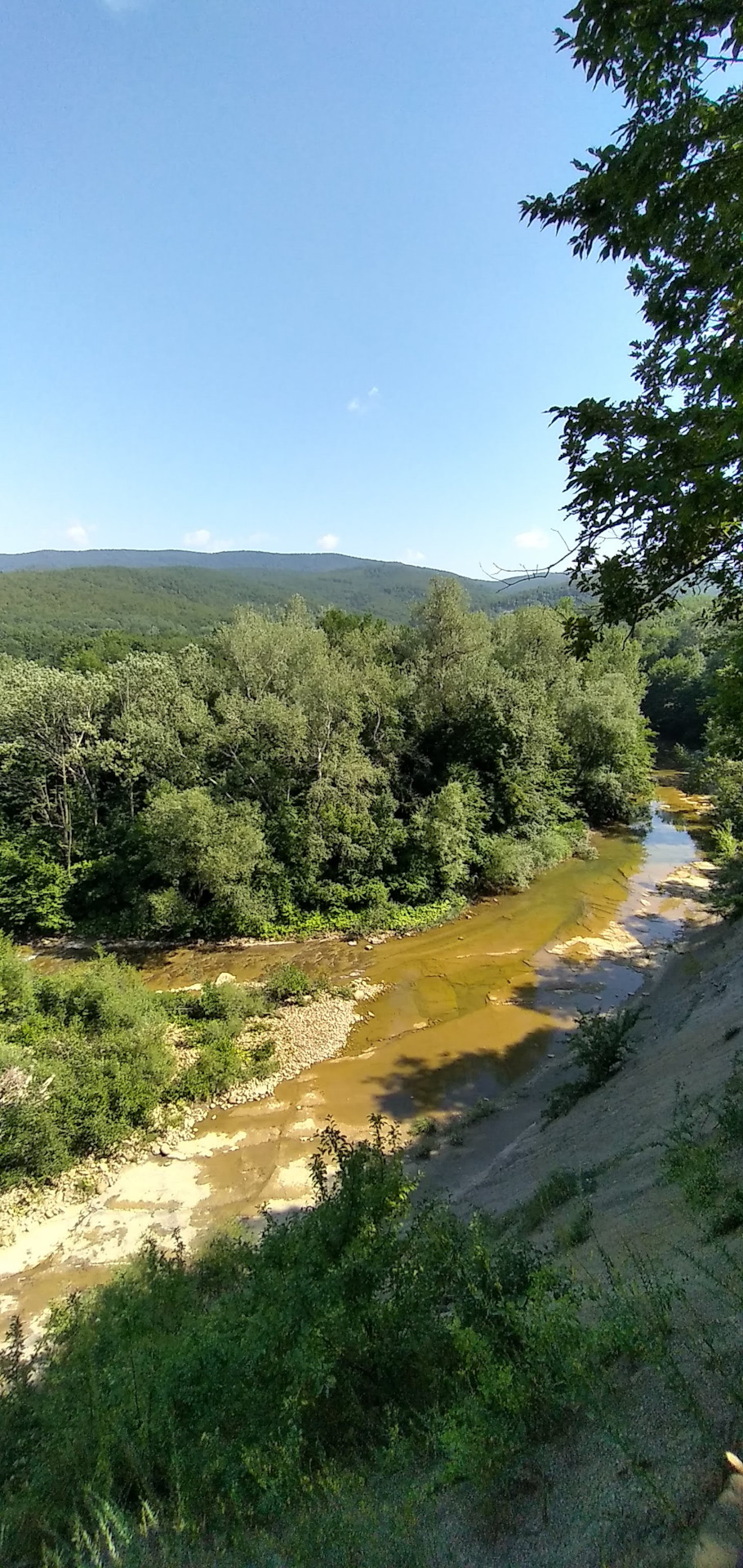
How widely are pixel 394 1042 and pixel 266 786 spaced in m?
10.1

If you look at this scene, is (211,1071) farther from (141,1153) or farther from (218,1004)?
(218,1004)

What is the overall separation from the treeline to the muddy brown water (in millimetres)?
1822

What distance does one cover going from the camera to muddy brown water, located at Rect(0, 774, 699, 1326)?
31.9 ft

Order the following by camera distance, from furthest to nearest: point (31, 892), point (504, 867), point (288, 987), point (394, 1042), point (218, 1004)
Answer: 1. point (504, 867)
2. point (31, 892)
3. point (288, 987)
4. point (218, 1004)
5. point (394, 1042)

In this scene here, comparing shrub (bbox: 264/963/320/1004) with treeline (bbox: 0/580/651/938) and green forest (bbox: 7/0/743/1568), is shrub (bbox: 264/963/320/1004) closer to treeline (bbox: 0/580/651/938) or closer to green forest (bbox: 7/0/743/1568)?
treeline (bbox: 0/580/651/938)

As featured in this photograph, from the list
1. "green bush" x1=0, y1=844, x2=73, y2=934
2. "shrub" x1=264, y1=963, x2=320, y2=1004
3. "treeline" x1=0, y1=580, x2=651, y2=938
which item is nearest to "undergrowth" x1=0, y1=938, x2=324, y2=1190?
"shrub" x1=264, y1=963, x2=320, y2=1004

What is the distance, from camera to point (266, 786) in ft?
70.8

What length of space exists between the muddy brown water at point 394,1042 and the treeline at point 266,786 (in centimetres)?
182

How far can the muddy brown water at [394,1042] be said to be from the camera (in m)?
9.73

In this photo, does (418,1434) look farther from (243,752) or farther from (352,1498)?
(243,752)

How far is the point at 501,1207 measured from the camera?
26.9 feet

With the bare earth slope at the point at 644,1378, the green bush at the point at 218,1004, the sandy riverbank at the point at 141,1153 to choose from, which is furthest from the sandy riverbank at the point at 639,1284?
the green bush at the point at 218,1004

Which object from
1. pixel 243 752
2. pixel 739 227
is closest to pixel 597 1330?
pixel 739 227

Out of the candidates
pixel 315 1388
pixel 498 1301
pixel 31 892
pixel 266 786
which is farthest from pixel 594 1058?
pixel 31 892
